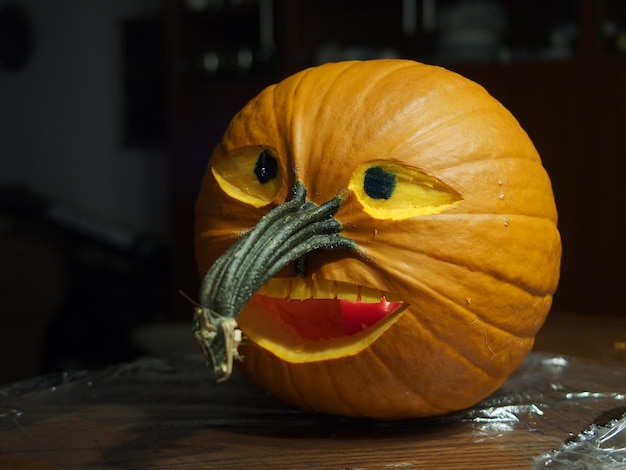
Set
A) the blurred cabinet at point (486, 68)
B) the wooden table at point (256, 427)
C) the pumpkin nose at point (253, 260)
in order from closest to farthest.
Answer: the pumpkin nose at point (253, 260) → the wooden table at point (256, 427) → the blurred cabinet at point (486, 68)

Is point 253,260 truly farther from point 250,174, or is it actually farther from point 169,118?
point 169,118

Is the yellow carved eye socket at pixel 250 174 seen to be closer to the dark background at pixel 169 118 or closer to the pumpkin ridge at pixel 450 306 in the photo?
the pumpkin ridge at pixel 450 306

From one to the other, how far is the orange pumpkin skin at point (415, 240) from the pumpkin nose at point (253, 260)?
2cm

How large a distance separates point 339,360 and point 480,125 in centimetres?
25

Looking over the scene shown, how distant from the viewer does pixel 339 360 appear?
0.66 metres

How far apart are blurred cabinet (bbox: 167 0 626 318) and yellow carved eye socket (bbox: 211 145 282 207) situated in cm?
171

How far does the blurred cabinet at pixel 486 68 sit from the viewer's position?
217 cm

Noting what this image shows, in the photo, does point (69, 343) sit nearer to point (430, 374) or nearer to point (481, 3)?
point (481, 3)

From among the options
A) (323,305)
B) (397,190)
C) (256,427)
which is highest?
(397,190)

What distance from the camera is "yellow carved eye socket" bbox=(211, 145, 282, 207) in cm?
70

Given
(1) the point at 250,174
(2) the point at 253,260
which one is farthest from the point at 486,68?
(2) the point at 253,260

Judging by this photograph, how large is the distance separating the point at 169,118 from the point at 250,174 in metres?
2.28

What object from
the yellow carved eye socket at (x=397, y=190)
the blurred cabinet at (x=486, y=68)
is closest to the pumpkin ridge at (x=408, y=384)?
the yellow carved eye socket at (x=397, y=190)

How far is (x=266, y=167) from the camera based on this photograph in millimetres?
703
